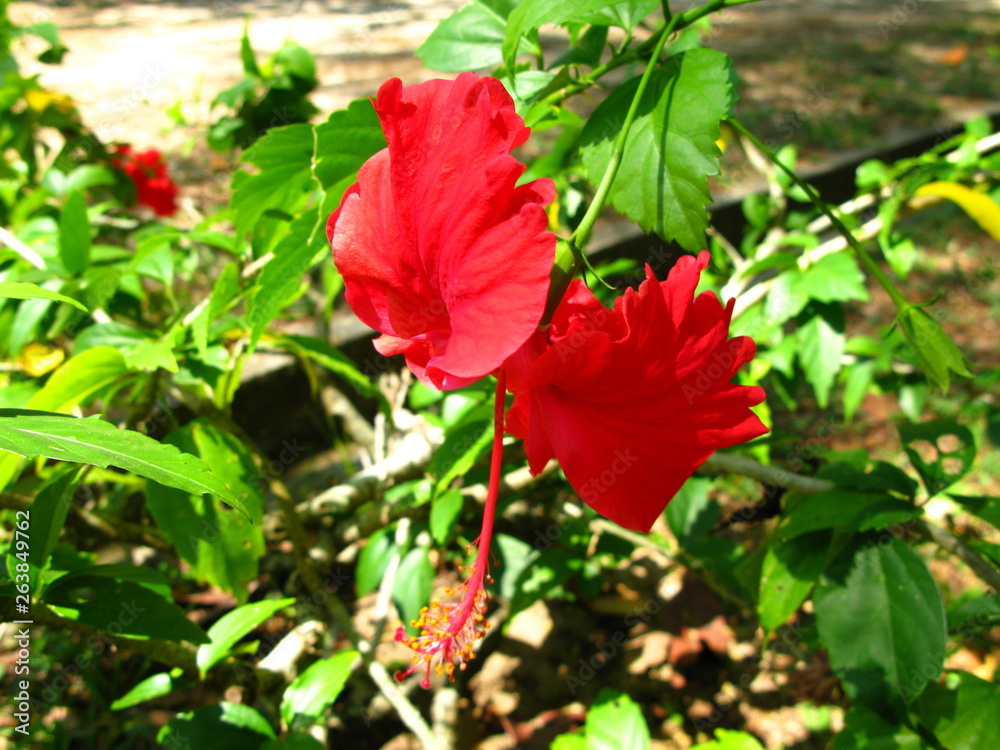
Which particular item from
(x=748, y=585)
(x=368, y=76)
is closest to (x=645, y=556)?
(x=748, y=585)

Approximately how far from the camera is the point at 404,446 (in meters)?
1.37

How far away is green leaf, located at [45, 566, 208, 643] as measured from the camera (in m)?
0.74

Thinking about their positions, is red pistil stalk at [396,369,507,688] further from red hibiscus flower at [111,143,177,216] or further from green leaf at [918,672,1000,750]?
red hibiscus flower at [111,143,177,216]

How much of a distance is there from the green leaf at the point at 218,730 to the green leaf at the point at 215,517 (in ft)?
0.49

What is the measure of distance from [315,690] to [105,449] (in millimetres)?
569

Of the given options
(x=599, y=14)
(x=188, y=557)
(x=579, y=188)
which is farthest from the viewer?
(x=579, y=188)

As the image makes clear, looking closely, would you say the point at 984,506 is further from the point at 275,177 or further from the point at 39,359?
the point at 39,359

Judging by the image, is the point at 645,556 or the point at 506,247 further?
the point at 645,556

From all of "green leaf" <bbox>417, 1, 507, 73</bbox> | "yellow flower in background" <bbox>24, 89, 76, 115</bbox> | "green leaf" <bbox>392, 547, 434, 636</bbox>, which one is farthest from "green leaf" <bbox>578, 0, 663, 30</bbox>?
"yellow flower in background" <bbox>24, 89, 76, 115</bbox>

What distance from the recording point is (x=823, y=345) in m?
1.27

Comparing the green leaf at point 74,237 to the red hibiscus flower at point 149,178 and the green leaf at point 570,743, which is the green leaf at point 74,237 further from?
the green leaf at point 570,743

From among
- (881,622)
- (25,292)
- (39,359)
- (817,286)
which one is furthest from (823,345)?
(39,359)

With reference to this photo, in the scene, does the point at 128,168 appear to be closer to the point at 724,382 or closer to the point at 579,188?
the point at 579,188

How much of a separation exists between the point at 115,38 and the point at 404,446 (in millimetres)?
4199
